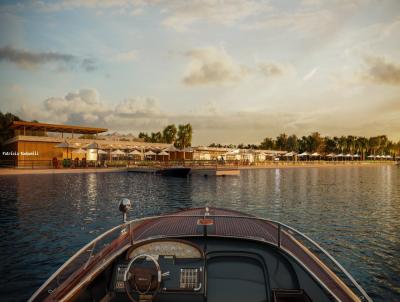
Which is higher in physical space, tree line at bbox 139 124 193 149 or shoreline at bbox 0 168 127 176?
tree line at bbox 139 124 193 149

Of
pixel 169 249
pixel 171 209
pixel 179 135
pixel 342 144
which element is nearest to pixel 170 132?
pixel 179 135

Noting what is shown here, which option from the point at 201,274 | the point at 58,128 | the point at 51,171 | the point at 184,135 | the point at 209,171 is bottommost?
the point at 209,171

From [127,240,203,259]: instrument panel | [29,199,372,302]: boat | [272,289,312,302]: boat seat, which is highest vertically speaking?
[127,240,203,259]: instrument panel

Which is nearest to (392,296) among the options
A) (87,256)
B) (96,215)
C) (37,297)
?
(87,256)

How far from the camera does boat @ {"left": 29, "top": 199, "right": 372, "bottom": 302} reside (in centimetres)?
363

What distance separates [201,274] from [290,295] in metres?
1.13

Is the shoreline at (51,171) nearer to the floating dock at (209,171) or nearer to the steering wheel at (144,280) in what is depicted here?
the floating dock at (209,171)

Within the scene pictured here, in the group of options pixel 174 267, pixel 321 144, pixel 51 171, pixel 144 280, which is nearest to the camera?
pixel 144 280

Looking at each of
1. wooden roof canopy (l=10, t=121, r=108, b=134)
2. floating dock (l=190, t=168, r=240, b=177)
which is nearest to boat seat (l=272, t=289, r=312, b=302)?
floating dock (l=190, t=168, r=240, b=177)

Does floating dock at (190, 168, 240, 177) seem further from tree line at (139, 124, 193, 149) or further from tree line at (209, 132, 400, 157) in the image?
tree line at (209, 132, 400, 157)

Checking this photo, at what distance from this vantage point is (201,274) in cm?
374

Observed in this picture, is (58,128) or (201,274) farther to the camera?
(58,128)

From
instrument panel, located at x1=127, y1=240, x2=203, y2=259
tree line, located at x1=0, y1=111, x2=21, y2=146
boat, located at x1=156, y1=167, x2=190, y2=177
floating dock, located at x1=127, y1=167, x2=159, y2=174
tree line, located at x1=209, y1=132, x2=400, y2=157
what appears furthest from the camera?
tree line, located at x1=209, y1=132, x2=400, y2=157

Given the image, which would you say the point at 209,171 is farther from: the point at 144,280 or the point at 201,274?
the point at 144,280
